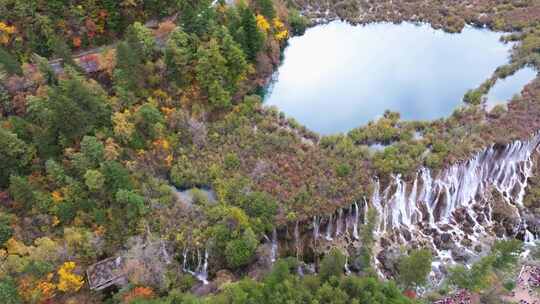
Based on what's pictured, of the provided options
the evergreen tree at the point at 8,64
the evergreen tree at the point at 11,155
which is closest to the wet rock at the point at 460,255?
the evergreen tree at the point at 11,155

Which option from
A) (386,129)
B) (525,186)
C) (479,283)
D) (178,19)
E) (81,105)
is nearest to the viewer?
(479,283)

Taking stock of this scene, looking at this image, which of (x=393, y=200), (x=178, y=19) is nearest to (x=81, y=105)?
(x=178, y=19)

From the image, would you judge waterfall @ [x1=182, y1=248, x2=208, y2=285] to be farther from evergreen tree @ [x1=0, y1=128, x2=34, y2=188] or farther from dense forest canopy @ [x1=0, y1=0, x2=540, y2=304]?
evergreen tree @ [x1=0, y1=128, x2=34, y2=188]

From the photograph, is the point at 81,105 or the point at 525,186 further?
the point at 525,186

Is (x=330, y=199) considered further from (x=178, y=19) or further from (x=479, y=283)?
(x=178, y=19)

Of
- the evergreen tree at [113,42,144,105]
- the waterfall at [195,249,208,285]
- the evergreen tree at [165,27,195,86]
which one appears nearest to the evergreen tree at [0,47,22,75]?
the evergreen tree at [113,42,144,105]

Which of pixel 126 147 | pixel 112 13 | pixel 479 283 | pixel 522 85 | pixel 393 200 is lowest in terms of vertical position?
pixel 479 283

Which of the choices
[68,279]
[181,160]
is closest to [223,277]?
[68,279]
